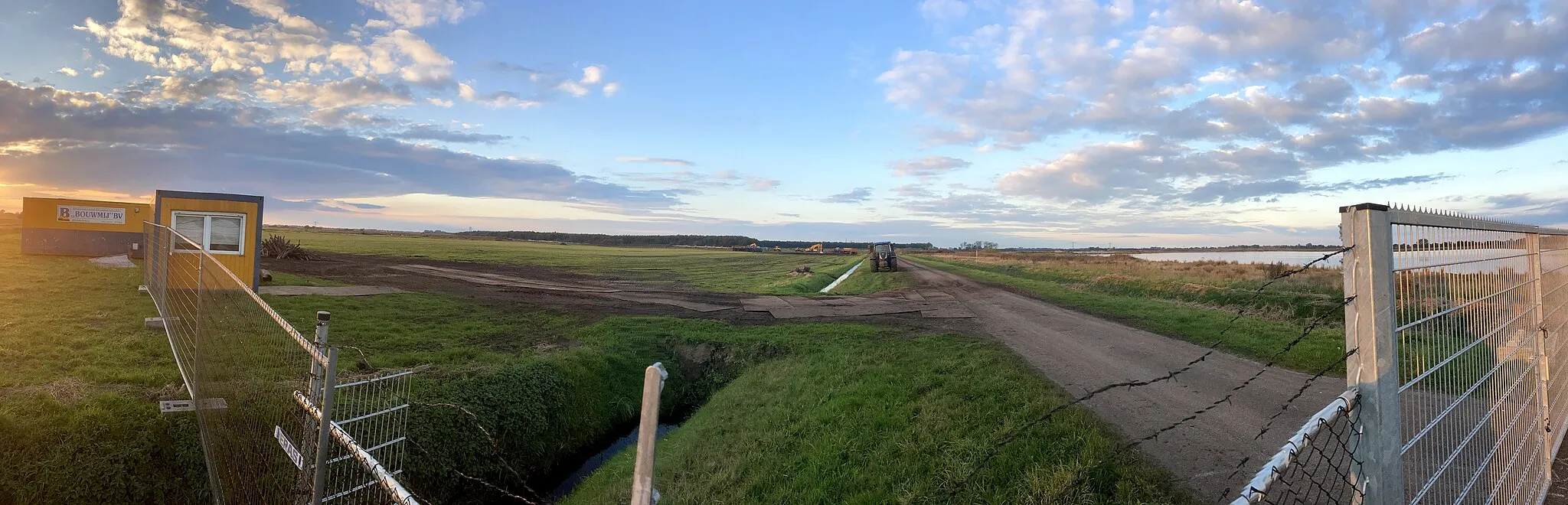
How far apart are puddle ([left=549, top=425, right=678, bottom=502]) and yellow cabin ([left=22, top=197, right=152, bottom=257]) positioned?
80.0ft

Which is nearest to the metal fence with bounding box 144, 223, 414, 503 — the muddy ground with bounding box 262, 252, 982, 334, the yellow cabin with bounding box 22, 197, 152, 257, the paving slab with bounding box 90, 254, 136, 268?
the muddy ground with bounding box 262, 252, 982, 334

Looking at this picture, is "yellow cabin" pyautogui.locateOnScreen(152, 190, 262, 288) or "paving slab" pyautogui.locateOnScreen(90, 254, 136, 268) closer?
"yellow cabin" pyautogui.locateOnScreen(152, 190, 262, 288)

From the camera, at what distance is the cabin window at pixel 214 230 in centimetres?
1661

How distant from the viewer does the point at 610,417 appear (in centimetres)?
1176

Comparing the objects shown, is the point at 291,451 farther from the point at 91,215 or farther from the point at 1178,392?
the point at 91,215

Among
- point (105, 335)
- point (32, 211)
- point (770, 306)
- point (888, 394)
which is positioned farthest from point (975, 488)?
point (32, 211)

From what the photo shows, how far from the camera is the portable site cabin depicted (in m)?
16.0

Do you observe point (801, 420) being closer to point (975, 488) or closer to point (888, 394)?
point (888, 394)

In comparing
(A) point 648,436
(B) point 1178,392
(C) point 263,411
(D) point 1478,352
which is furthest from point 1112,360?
(C) point 263,411

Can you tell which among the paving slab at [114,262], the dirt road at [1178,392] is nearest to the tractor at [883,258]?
the dirt road at [1178,392]

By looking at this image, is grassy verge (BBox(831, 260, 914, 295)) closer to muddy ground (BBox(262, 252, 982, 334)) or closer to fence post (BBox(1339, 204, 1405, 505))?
muddy ground (BBox(262, 252, 982, 334))

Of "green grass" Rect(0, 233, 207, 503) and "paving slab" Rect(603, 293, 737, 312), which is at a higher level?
"paving slab" Rect(603, 293, 737, 312)

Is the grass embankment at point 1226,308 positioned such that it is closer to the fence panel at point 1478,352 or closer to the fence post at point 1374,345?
the fence panel at point 1478,352

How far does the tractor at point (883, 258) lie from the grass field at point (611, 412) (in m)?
28.5
